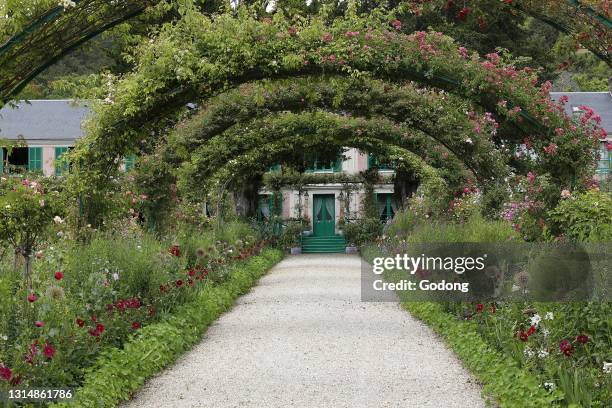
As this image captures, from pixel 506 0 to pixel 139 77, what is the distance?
4.05 m

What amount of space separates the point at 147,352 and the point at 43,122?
27191 millimetres

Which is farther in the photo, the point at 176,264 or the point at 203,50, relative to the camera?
the point at 176,264

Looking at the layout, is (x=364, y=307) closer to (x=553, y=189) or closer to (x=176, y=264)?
(x=176, y=264)

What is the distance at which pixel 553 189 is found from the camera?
899 cm

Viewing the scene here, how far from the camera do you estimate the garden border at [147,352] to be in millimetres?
5633

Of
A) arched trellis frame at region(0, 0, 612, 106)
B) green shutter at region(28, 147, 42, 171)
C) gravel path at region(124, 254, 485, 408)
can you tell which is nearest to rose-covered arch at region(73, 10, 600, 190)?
arched trellis frame at region(0, 0, 612, 106)

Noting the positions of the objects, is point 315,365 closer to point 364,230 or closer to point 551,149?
point 551,149

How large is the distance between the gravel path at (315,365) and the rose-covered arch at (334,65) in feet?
8.57

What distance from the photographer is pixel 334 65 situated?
29.6 ft

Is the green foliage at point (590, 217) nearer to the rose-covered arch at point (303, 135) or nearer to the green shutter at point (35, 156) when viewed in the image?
the rose-covered arch at point (303, 135)

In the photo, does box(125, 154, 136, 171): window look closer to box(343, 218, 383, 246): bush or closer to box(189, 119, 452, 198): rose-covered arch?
box(189, 119, 452, 198): rose-covered arch

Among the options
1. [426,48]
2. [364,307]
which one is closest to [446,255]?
[364,307]

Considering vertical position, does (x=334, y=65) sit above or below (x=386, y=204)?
above

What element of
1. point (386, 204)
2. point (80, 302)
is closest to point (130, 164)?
point (386, 204)
